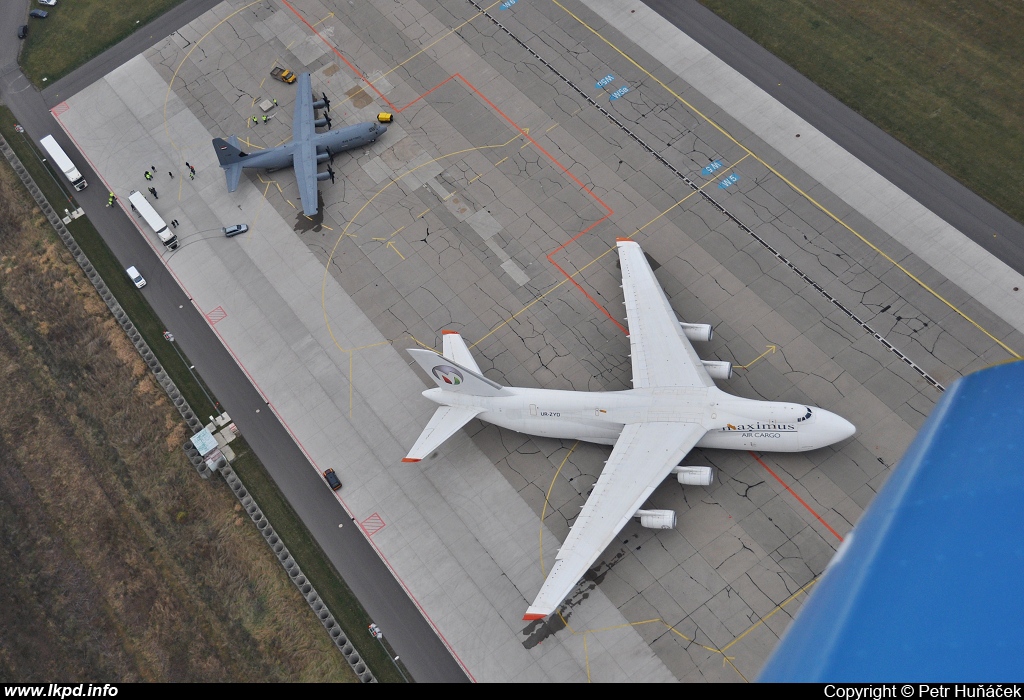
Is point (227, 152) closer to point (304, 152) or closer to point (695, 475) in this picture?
point (304, 152)

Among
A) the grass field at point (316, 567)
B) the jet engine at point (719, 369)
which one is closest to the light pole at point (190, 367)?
the grass field at point (316, 567)

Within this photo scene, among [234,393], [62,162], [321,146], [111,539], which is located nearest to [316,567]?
[234,393]

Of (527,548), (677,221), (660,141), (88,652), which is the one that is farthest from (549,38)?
(88,652)

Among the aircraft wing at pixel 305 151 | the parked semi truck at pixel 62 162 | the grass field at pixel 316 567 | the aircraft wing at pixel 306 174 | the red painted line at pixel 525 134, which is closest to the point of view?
the grass field at pixel 316 567

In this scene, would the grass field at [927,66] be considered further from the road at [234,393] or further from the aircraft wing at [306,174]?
the road at [234,393]

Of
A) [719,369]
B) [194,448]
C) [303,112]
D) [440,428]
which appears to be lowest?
[719,369]

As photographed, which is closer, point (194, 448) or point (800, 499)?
point (800, 499)

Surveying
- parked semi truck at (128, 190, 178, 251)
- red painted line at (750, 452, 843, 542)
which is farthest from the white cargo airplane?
parked semi truck at (128, 190, 178, 251)
